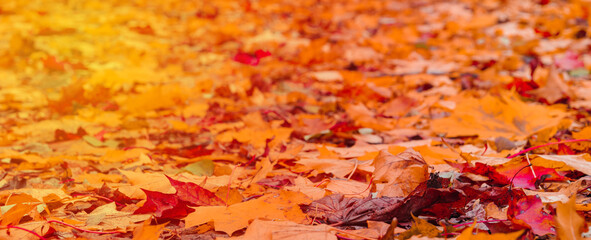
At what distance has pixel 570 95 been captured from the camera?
90.7 inches

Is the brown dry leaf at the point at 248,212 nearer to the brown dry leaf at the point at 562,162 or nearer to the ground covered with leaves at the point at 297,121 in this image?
the ground covered with leaves at the point at 297,121

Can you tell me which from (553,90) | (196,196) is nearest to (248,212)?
(196,196)

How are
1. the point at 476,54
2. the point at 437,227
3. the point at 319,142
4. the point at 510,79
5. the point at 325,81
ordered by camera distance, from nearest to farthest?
the point at 437,227 → the point at 319,142 → the point at 510,79 → the point at 325,81 → the point at 476,54

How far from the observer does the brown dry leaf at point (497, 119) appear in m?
1.92

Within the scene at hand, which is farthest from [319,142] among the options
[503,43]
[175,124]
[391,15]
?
[391,15]

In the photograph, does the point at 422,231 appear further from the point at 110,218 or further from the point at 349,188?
the point at 110,218

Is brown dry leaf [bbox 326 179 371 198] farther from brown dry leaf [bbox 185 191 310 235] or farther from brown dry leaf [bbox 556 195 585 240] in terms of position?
brown dry leaf [bbox 556 195 585 240]

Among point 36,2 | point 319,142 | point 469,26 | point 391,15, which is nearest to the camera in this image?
point 319,142

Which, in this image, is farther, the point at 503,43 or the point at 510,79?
the point at 503,43

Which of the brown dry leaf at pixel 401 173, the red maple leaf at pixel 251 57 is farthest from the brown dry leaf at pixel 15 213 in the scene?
the red maple leaf at pixel 251 57

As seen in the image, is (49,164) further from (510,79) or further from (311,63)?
(510,79)

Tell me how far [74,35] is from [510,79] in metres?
3.11

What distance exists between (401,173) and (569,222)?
455mm

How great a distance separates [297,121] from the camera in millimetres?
2240
